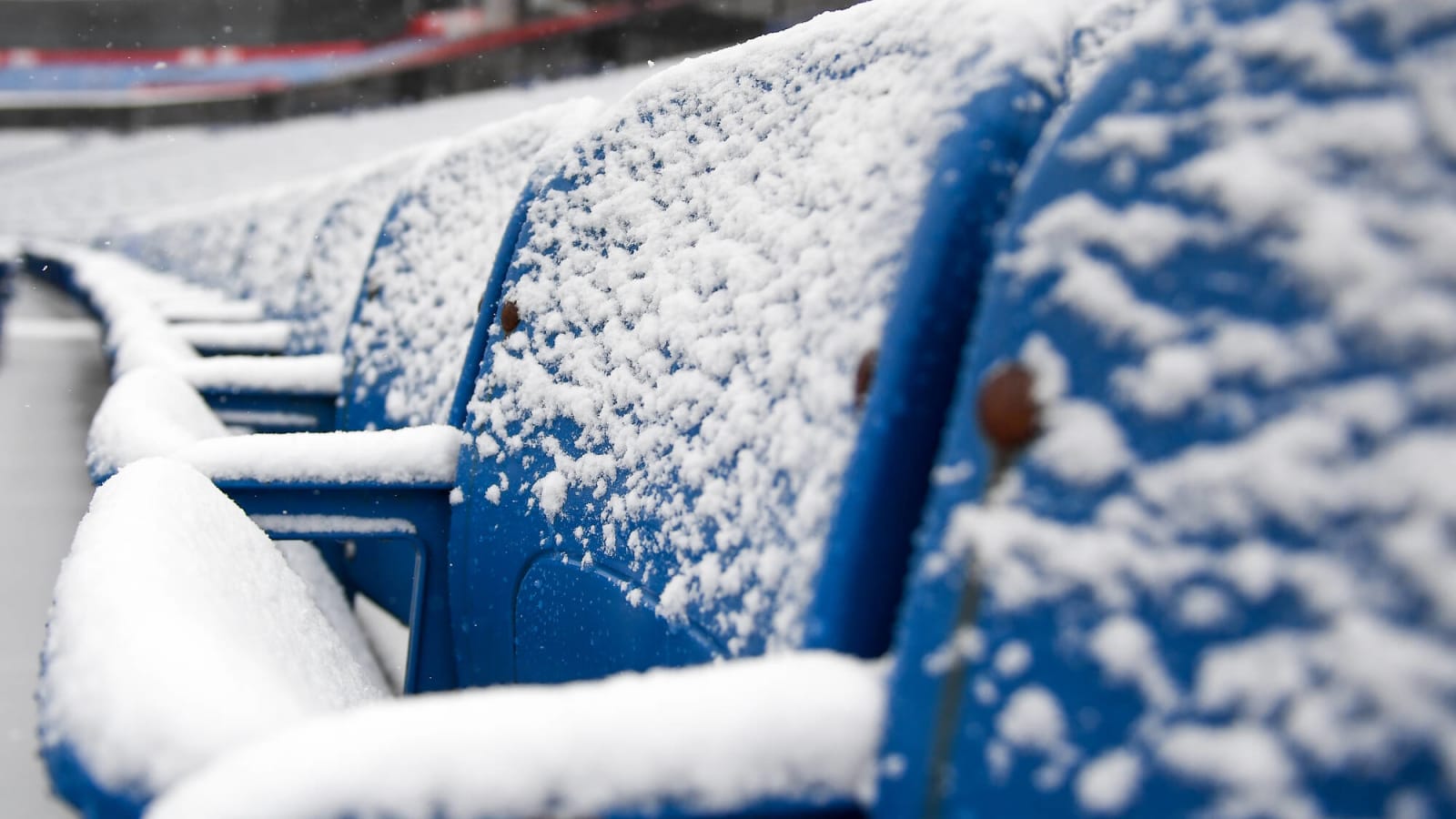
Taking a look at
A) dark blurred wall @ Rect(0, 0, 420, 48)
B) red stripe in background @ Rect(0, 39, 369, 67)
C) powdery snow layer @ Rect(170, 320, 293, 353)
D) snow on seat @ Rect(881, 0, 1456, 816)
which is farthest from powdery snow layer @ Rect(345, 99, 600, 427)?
red stripe in background @ Rect(0, 39, 369, 67)

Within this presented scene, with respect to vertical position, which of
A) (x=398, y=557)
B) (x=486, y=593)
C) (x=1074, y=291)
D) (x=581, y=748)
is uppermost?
(x=1074, y=291)

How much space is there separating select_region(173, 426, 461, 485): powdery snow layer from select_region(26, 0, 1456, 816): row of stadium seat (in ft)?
0.34

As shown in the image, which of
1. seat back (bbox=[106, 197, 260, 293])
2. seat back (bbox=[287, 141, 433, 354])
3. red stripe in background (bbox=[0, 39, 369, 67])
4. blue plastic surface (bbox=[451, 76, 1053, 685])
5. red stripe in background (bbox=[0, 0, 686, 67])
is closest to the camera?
blue plastic surface (bbox=[451, 76, 1053, 685])

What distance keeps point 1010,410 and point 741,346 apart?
0.21 m

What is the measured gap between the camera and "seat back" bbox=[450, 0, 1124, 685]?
1.26 feet

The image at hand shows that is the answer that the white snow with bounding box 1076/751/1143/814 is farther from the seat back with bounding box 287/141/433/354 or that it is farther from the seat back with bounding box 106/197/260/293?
the seat back with bounding box 106/197/260/293

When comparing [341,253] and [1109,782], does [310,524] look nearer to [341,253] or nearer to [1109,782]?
[1109,782]

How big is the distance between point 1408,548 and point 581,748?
0.22m

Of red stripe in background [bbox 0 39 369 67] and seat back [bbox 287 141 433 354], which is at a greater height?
seat back [bbox 287 141 433 354]

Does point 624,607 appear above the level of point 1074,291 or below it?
below

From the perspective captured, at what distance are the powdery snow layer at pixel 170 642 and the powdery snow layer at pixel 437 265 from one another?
301 millimetres

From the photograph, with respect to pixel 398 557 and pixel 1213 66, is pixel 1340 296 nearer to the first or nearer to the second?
pixel 1213 66

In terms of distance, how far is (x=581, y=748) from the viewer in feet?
0.96

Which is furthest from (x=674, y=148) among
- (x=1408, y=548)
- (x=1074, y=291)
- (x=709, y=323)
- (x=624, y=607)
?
(x=1408, y=548)
